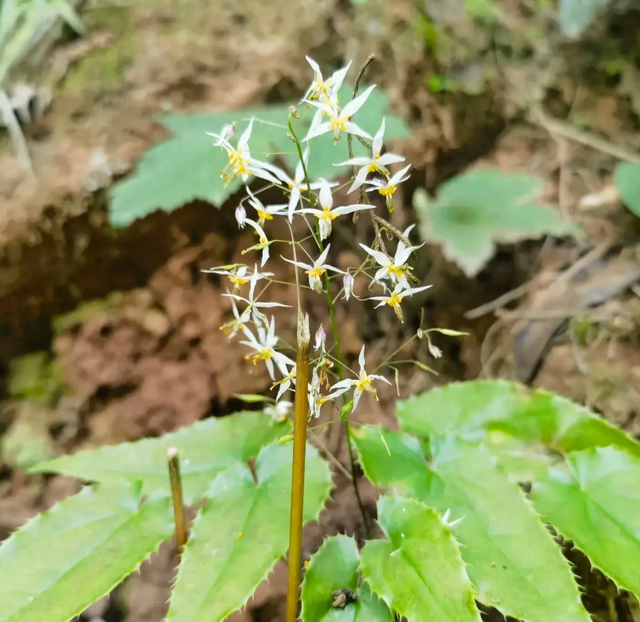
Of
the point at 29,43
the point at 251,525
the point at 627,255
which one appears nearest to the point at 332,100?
the point at 251,525

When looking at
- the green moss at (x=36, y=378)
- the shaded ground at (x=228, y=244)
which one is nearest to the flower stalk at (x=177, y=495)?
the shaded ground at (x=228, y=244)

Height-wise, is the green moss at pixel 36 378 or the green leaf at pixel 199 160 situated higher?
the green leaf at pixel 199 160

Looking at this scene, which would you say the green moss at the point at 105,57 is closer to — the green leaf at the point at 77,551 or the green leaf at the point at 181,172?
the green leaf at the point at 181,172

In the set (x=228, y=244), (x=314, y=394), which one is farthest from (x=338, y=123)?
(x=228, y=244)

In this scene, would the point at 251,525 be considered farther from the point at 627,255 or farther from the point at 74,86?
the point at 74,86

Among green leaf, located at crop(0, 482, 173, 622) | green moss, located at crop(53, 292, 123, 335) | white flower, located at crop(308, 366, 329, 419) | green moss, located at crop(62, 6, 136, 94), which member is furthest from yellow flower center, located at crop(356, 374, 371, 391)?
green moss, located at crop(62, 6, 136, 94)
